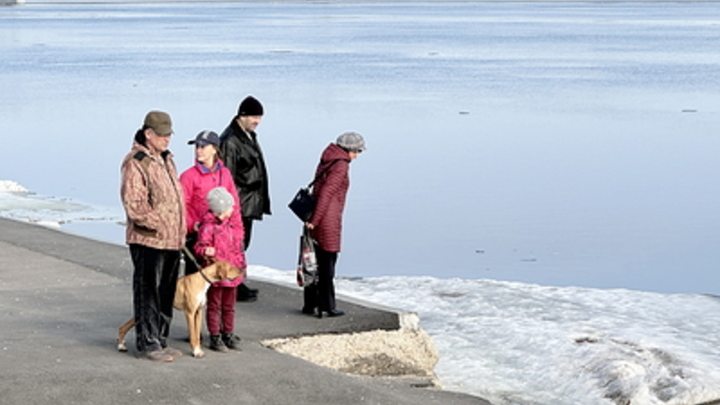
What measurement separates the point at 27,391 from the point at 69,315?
7.18ft

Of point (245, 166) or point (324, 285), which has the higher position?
point (245, 166)

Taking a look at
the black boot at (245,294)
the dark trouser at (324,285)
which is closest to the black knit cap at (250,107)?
the dark trouser at (324,285)

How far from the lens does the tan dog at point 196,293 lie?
746 cm

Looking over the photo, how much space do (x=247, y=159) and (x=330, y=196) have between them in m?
0.69

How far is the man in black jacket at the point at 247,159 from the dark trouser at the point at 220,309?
1257 millimetres

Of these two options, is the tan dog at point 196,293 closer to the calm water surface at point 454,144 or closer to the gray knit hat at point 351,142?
the gray knit hat at point 351,142

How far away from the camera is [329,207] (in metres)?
8.98

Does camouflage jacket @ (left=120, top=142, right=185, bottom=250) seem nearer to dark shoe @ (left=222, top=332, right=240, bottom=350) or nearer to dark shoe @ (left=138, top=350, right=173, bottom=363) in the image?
dark shoe @ (left=138, top=350, right=173, bottom=363)

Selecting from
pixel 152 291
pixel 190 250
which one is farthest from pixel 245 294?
pixel 152 291

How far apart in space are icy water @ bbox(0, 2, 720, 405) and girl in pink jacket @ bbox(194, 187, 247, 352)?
1.89m

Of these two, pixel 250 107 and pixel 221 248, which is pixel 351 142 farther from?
pixel 221 248

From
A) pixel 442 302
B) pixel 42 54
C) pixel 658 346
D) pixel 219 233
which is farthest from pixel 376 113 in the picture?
pixel 42 54

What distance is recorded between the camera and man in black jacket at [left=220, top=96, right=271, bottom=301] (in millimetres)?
9086

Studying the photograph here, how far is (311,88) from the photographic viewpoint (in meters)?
38.2
